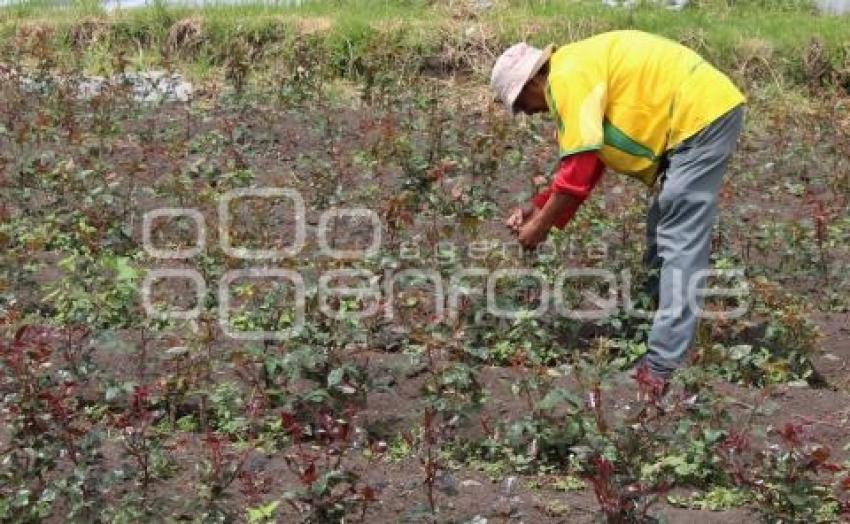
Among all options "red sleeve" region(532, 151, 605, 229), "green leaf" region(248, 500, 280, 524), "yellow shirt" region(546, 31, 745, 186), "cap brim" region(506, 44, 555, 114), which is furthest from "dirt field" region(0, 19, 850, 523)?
"cap brim" region(506, 44, 555, 114)

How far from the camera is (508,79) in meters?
4.80

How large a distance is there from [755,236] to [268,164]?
256cm

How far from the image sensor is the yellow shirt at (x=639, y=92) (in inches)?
188

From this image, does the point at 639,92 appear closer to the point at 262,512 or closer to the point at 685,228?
the point at 685,228

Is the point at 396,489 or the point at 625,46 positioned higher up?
the point at 625,46

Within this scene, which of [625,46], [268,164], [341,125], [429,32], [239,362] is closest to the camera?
[239,362]

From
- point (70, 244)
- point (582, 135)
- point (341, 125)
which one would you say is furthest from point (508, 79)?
point (341, 125)

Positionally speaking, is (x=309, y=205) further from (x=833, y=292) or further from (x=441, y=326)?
(x=833, y=292)

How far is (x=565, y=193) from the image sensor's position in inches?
187

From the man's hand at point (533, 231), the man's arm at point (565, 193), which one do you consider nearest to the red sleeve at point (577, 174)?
the man's arm at point (565, 193)

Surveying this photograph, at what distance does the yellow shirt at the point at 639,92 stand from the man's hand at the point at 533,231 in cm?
27

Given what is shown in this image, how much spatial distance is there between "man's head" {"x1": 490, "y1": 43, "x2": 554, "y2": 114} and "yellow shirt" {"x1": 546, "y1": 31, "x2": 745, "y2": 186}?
2.0 inches

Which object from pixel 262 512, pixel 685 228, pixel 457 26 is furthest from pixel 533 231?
pixel 457 26

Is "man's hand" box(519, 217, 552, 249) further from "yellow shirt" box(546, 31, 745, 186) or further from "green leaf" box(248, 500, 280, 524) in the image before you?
"green leaf" box(248, 500, 280, 524)
